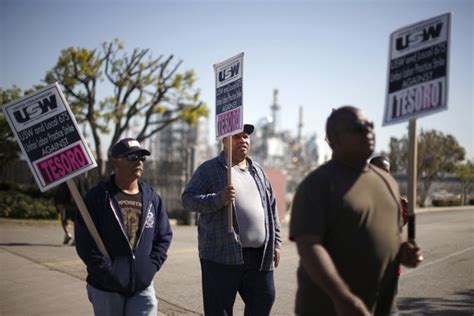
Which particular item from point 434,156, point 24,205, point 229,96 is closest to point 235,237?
point 229,96

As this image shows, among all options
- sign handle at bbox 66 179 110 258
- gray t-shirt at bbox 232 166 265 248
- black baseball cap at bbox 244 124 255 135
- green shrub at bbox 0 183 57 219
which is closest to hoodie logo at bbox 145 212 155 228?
sign handle at bbox 66 179 110 258

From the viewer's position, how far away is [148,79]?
73.3ft

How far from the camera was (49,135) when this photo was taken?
3959 millimetres

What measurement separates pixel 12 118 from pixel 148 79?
18.8 meters

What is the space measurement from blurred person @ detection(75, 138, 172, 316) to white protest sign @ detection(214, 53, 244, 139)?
3.16 ft

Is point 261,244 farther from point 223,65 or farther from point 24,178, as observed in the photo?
point 24,178

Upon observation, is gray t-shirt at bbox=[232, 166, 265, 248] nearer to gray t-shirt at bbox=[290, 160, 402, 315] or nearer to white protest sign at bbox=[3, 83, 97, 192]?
white protest sign at bbox=[3, 83, 97, 192]

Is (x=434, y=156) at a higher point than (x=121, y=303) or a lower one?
higher

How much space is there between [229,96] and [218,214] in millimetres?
1172

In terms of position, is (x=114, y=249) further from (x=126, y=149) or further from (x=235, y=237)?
(x=235, y=237)

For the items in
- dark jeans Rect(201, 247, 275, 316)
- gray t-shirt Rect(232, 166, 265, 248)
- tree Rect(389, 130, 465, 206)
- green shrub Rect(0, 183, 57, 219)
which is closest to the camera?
dark jeans Rect(201, 247, 275, 316)

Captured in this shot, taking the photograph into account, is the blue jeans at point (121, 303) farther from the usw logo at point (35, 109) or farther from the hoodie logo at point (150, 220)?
the usw logo at point (35, 109)

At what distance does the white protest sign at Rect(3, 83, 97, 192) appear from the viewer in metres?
3.95

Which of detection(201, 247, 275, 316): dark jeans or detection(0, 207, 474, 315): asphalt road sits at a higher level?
detection(201, 247, 275, 316): dark jeans
